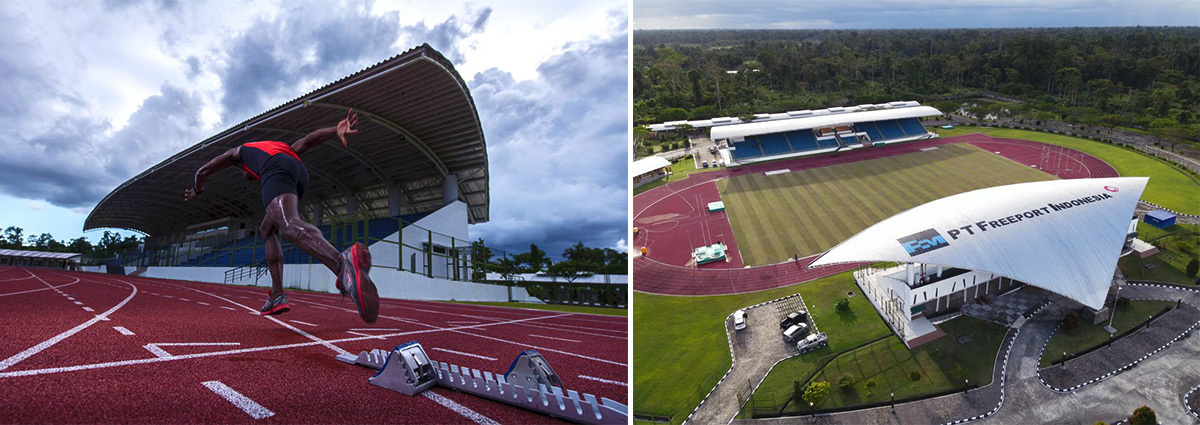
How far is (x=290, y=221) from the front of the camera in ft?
11.1

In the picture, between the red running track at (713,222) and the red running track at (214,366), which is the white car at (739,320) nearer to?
the red running track at (713,222)

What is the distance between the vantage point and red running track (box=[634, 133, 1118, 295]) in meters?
16.6

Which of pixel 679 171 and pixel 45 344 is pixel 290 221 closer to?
pixel 45 344

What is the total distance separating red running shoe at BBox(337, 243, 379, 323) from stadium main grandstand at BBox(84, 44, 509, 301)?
787 centimetres

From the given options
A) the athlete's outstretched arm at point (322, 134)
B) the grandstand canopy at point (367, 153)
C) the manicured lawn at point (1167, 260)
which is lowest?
the manicured lawn at point (1167, 260)

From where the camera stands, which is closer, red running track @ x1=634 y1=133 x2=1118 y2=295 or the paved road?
the paved road

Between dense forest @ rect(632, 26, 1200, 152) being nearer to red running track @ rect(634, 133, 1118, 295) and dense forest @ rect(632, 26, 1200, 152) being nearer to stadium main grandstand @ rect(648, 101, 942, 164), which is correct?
red running track @ rect(634, 133, 1118, 295)

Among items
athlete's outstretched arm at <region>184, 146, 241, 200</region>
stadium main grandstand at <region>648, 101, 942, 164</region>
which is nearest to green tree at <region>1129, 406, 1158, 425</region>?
athlete's outstretched arm at <region>184, 146, 241, 200</region>

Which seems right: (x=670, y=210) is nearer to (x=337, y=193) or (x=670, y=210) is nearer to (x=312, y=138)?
(x=337, y=193)

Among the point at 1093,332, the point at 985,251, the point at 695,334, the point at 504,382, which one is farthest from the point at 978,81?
the point at 504,382

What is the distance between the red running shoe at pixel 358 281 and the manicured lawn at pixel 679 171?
Result: 23935 mm

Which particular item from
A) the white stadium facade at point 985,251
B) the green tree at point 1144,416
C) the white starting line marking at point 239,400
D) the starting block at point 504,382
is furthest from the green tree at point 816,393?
the white starting line marking at point 239,400

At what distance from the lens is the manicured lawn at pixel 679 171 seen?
1099 inches

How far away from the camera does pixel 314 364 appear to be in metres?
3.73
